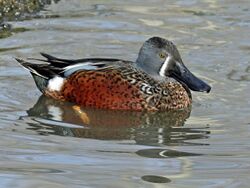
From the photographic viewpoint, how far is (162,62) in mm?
9570

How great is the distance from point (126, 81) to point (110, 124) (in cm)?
66

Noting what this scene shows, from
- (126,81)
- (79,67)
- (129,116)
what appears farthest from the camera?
(79,67)

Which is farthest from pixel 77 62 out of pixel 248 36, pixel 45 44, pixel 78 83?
pixel 248 36

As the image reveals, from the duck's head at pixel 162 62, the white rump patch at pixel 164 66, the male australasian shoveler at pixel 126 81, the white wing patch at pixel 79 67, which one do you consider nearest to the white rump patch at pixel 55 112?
the male australasian shoveler at pixel 126 81

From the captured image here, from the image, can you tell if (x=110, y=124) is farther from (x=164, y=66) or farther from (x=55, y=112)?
(x=164, y=66)

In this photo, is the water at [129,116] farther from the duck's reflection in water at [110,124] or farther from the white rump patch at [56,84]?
the white rump patch at [56,84]

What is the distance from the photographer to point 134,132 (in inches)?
331

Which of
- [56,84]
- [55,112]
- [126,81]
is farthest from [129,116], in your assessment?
[56,84]

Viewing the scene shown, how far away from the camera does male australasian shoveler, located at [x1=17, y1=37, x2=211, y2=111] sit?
9250mm

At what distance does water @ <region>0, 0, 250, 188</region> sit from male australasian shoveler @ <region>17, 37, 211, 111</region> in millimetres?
120

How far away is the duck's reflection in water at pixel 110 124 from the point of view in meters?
8.20

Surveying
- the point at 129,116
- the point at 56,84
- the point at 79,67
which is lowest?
the point at 129,116

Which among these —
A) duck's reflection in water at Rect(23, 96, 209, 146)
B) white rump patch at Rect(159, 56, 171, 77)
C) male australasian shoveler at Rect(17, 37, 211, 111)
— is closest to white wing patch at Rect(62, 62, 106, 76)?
male australasian shoveler at Rect(17, 37, 211, 111)

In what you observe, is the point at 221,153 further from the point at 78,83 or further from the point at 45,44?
the point at 45,44
